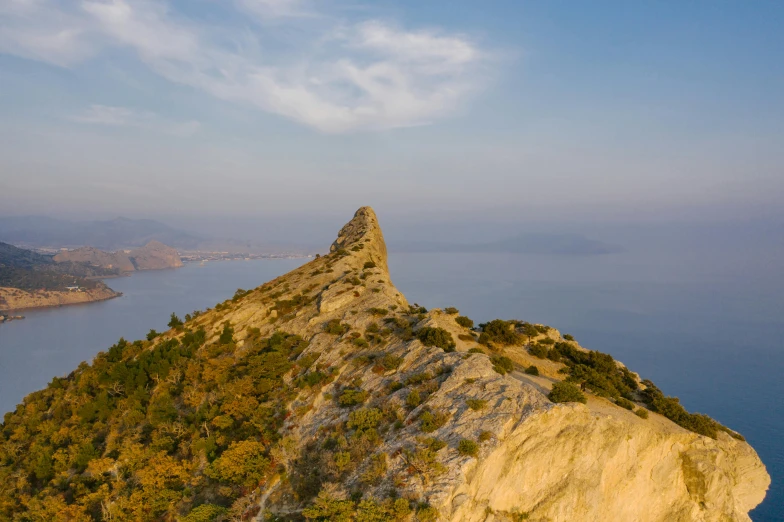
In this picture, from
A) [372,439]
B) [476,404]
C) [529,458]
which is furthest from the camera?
[372,439]

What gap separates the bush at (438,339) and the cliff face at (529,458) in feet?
2.30

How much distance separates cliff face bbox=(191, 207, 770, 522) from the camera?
52.0 ft

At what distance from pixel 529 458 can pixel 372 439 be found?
23.8 ft

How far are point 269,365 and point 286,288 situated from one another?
18890 millimetres

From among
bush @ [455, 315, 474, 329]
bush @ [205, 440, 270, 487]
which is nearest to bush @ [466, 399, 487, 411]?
bush @ [205, 440, 270, 487]

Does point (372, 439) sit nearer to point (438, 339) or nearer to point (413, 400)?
point (413, 400)

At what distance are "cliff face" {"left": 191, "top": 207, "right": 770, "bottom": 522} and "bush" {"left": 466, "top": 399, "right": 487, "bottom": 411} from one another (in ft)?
0.41

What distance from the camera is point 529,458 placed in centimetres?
1633

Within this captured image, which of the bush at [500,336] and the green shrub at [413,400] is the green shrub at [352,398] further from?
the bush at [500,336]

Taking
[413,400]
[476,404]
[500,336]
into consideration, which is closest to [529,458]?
[476,404]

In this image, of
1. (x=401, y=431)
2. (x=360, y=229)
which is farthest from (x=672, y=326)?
(x=401, y=431)

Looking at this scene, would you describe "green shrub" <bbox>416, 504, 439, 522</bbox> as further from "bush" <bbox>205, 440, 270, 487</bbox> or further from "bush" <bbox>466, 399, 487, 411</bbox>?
"bush" <bbox>205, 440, 270, 487</bbox>

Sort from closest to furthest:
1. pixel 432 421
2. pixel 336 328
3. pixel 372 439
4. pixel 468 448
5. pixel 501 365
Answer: pixel 468 448, pixel 432 421, pixel 372 439, pixel 501 365, pixel 336 328

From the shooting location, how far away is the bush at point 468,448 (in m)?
15.9
